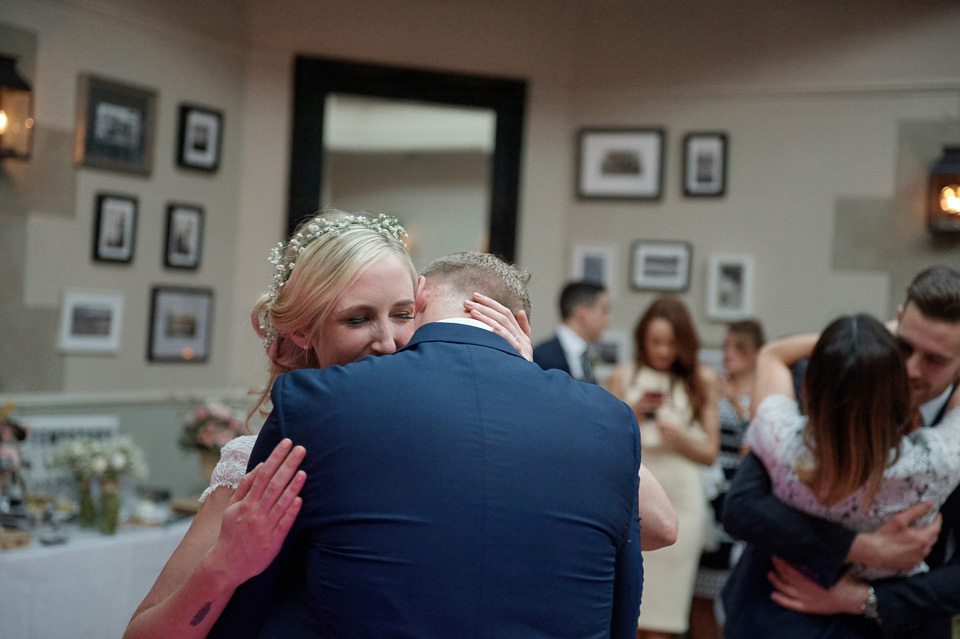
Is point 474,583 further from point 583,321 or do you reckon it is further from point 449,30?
point 449,30

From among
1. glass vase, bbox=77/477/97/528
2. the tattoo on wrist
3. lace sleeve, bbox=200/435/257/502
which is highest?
lace sleeve, bbox=200/435/257/502

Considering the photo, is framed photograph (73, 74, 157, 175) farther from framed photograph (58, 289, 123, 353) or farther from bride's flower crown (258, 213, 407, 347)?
bride's flower crown (258, 213, 407, 347)

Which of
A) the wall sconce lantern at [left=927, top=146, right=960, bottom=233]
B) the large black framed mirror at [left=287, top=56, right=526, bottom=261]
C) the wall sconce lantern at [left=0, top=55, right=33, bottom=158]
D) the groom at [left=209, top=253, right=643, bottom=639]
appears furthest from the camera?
the large black framed mirror at [left=287, top=56, right=526, bottom=261]

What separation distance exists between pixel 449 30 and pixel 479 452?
16.4 feet

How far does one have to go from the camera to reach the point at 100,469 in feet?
11.6

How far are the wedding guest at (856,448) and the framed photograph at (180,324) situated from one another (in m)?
3.87

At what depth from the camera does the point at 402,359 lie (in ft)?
4.63

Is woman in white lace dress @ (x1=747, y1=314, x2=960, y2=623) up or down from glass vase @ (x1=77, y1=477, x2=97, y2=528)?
up

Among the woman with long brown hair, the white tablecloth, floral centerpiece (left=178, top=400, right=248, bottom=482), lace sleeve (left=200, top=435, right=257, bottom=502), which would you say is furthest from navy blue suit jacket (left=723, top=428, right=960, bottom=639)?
floral centerpiece (left=178, top=400, right=248, bottom=482)

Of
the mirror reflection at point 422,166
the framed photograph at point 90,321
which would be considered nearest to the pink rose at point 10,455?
the framed photograph at point 90,321

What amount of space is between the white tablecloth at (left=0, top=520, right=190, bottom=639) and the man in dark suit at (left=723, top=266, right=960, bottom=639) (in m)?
2.18

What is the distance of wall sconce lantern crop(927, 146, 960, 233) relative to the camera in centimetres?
531

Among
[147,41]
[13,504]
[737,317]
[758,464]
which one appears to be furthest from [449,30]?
[758,464]

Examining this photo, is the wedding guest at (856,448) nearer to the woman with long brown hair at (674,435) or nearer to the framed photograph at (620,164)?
the woman with long brown hair at (674,435)
